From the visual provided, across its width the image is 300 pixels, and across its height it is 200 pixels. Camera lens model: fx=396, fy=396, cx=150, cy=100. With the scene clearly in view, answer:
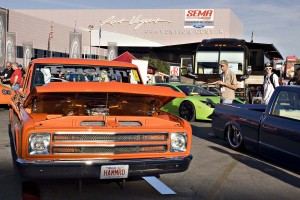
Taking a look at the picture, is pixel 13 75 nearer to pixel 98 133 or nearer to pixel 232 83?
pixel 232 83

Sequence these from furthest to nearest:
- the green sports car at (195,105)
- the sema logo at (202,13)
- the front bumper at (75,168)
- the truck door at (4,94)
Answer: the sema logo at (202,13) → the truck door at (4,94) → the green sports car at (195,105) → the front bumper at (75,168)

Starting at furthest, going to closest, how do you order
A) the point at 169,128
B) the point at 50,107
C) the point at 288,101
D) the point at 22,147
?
the point at 288,101 → the point at 50,107 → the point at 169,128 → the point at 22,147

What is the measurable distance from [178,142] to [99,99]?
1090 millimetres

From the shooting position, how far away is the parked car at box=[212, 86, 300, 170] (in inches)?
230

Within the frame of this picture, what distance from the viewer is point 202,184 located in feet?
17.4

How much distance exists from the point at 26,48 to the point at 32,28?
2023cm

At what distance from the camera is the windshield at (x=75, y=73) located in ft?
19.0

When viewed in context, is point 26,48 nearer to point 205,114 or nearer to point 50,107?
point 205,114

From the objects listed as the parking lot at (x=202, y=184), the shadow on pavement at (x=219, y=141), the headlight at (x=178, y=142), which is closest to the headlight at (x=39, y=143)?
the parking lot at (x=202, y=184)

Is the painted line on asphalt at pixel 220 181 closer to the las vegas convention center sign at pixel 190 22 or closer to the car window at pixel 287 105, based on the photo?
the car window at pixel 287 105

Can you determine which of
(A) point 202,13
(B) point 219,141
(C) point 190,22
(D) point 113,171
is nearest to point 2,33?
(B) point 219,141

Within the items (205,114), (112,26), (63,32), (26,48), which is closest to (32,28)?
(63,32)

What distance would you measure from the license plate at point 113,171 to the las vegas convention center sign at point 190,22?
75.3 meters

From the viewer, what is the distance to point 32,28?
2157 inches
